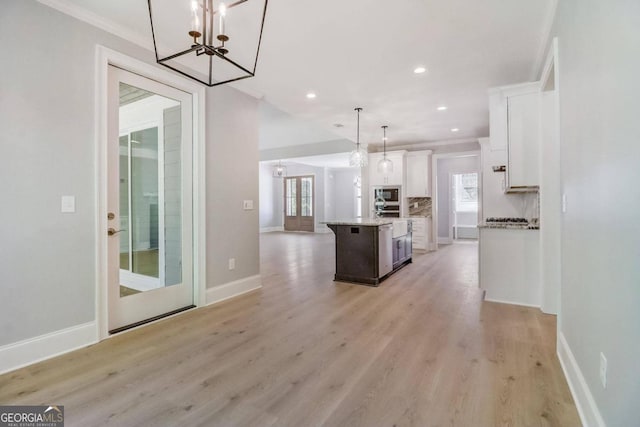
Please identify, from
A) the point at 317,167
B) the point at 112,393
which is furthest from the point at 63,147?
the point at 317,167

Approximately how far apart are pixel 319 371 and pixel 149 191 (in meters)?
2.39

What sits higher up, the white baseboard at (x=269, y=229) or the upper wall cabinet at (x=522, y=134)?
the upper wall cabinet at (x=522, y=134)

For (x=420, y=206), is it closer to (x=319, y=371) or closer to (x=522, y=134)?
(x=522, y=134)

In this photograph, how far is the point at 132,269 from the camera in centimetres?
296

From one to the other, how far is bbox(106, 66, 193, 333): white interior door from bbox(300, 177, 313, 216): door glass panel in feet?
29.6

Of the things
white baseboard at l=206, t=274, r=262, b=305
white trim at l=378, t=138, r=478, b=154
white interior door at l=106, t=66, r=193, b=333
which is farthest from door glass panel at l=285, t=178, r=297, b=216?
white interior door at l=106, t=66, r=193, b=333

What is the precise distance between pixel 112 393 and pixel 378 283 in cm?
321

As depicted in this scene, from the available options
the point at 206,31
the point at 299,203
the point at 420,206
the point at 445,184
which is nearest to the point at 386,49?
the point at 206,31

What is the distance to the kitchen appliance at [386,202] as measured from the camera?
25.1 ft

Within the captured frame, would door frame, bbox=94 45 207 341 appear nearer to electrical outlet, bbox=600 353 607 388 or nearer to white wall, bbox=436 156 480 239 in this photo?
electrical outlet, bbox=600 353 607 388

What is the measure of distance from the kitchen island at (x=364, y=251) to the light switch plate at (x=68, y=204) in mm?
2925

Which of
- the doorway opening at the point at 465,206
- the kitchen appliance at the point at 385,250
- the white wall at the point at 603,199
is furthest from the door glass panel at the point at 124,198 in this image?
the doorway opening at the point at 465,206

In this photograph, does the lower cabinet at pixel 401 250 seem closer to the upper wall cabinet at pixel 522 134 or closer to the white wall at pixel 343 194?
the upper wall cabinet at pixel 522 134

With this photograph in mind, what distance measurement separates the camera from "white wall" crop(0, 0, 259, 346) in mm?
2119
